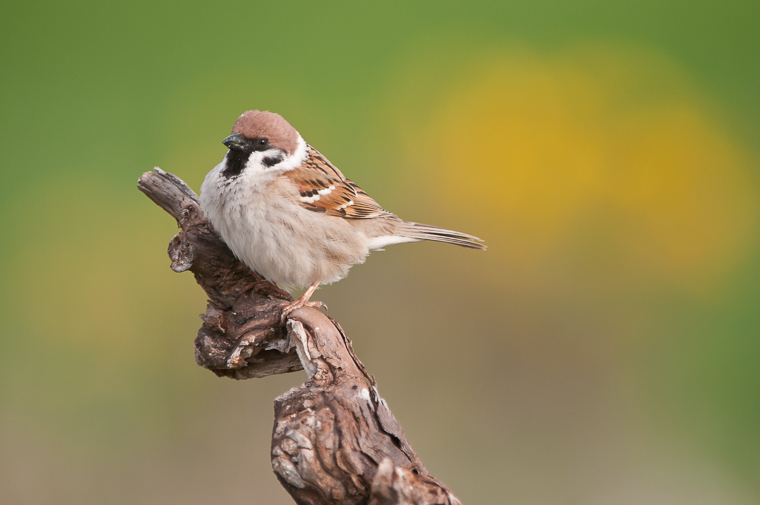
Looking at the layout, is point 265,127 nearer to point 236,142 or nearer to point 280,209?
point 236,142

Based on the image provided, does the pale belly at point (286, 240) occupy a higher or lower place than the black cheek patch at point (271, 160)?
lower

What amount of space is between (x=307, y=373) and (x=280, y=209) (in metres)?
0.69

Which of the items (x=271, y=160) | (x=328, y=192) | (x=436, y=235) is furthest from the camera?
(x=436, y=235)

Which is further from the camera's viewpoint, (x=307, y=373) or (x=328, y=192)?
(x=328, y=192)

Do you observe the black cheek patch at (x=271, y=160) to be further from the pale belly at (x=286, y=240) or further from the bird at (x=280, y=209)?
the pale belly at (x=286, y=240)

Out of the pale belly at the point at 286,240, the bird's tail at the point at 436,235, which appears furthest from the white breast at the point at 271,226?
the bird's tail at the point at 436,235

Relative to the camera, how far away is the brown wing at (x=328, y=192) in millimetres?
2506

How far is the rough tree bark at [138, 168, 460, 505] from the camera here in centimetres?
162

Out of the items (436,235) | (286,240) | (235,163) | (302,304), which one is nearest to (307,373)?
(302,304)

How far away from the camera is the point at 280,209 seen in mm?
→ 2396

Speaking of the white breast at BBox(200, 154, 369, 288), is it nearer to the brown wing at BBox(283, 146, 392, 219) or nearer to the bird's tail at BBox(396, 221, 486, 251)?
the brown wing at BBox(283, 146, 392, 219)

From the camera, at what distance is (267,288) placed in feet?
8.38

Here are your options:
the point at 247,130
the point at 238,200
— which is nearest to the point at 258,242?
the point at 238,200

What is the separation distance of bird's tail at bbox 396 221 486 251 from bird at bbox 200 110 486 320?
0.91 ft
